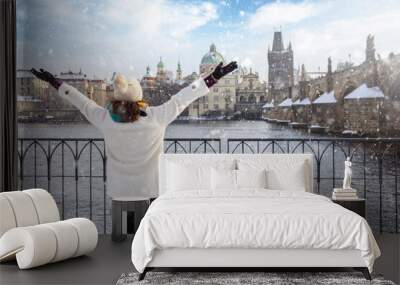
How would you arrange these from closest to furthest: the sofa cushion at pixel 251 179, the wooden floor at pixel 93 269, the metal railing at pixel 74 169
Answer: the wooden floor at pixel 93 269, the sofa cushion at pixel 251 179, the metal railing at pixel 74 169

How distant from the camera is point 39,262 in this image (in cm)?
490

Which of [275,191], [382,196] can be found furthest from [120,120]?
[382,196]

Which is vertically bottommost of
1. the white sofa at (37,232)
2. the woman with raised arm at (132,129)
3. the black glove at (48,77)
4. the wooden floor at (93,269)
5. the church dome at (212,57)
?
the wooden floor at (93,269)

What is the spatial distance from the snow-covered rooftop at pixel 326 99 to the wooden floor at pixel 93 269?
1.82 metres

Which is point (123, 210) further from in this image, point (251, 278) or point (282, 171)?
point (251, 278)

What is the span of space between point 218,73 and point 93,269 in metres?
2.74

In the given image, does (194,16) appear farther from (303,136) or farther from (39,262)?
(39,262)

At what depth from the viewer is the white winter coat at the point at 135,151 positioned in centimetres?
669

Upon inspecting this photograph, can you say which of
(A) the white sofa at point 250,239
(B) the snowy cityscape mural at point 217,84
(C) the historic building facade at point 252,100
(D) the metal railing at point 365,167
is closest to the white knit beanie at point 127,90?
(B) the snowy cityscape mural at point 217,84

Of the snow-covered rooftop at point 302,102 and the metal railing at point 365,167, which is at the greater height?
the snow-covered rooftop at point 302,102

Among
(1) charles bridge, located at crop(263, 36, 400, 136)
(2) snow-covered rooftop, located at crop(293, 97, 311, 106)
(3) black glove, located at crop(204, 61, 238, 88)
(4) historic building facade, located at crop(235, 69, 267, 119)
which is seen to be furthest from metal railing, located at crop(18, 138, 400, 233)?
(3) black glove, located at crop(204, 61, 238, 88)

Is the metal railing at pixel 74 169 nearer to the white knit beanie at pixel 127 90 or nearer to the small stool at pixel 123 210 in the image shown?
the white knit beanie at pixel 127 90

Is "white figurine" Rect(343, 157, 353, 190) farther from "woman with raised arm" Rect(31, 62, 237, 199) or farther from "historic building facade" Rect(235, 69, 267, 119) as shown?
"woman with raised arm" Rect(31, 62, 237, 199)

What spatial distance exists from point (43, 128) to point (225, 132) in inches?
79.5
